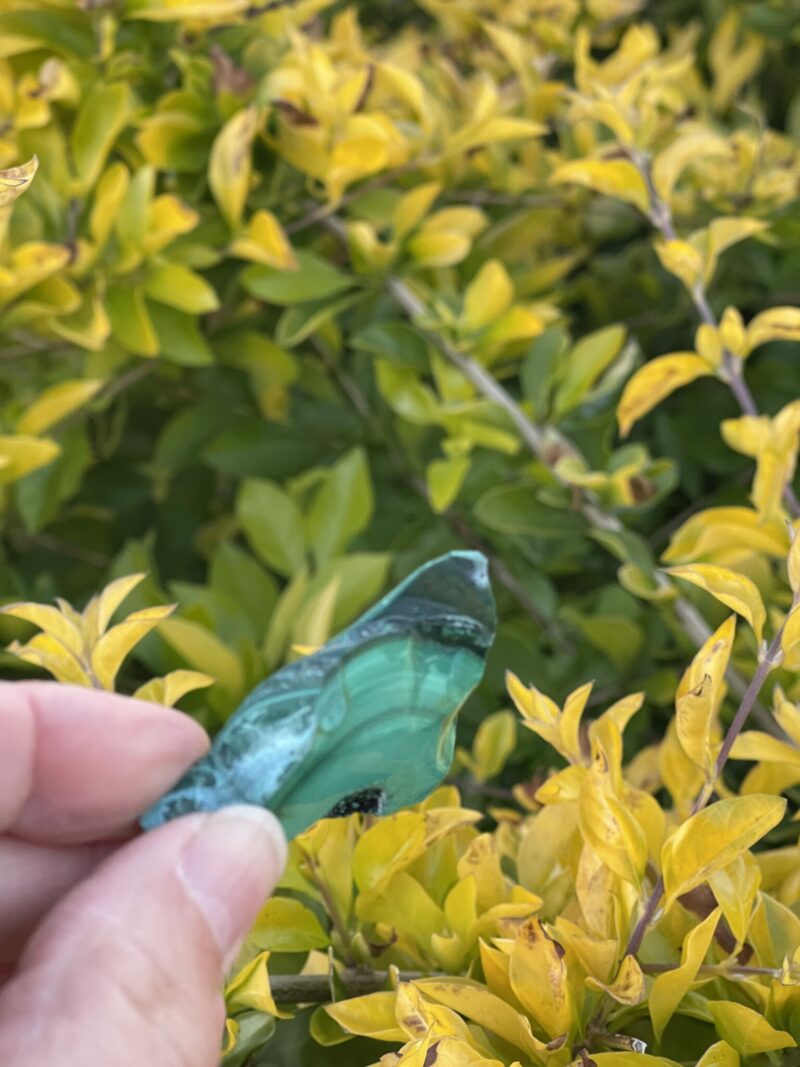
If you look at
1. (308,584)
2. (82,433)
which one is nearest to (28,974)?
(308,584)

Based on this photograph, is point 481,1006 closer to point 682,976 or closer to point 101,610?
point 682,976

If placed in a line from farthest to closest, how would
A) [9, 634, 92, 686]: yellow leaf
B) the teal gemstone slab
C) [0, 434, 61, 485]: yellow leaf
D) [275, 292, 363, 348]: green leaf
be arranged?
[275, 292, 363, 348]: green leaf, [0, 434, 61, 485]: yellow leaf, [9, 634, 92, 686]: yellow leaf, the teal gemstone slab

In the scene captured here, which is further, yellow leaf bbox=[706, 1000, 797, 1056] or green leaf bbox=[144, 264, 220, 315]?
green leaf bbox=[144, 264, 220, 315]

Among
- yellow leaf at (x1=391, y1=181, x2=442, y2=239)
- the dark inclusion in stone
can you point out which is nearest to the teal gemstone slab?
the dark inclusion in stone

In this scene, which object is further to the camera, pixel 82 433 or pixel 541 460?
pixel 82 433

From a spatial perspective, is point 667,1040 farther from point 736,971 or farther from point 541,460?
point 541,460

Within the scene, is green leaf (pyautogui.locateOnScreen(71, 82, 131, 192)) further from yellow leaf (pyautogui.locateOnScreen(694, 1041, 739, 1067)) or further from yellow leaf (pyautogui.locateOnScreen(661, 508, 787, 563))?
yellow leaf (pyautogui.locateOnScreen(694, 1041, 739, 1067))

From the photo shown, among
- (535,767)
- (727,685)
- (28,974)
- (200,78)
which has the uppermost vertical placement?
(200,78)

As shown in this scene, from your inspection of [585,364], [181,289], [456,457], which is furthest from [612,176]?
[181,289]
